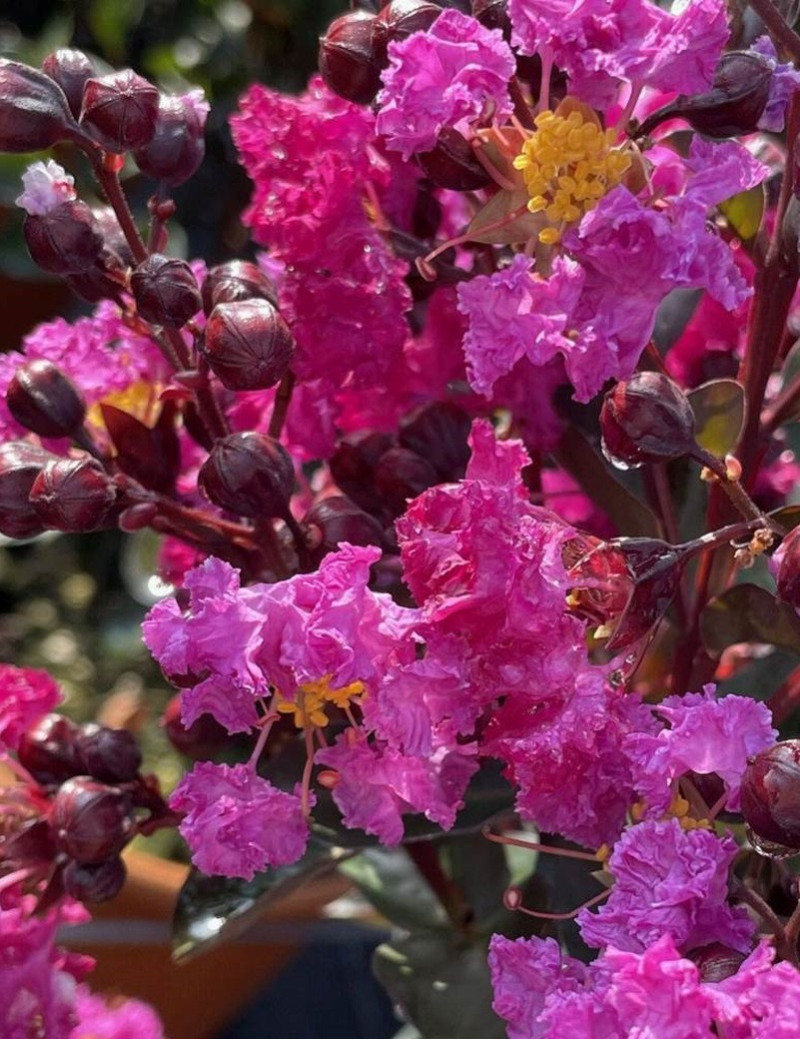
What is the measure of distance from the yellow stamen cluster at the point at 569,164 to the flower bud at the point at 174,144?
0.41 feet

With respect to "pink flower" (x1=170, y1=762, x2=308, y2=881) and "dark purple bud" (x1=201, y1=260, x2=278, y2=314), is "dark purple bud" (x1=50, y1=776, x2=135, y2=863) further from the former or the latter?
"dark purple bud" (x1=201, y1=260, x2=278, y2=314)

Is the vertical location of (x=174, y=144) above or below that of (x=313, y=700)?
above

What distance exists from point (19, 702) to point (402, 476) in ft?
0.66

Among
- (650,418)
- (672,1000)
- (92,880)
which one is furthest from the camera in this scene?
(92,880)

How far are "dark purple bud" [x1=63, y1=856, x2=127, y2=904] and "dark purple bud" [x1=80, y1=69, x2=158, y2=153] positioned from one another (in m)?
0.28

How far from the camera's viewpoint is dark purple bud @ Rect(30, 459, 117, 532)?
497mm

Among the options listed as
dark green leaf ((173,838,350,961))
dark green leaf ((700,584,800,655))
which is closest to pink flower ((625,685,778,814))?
dark green leaf ((700,584,800,655))

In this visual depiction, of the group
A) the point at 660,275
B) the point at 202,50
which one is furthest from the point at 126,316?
the point at 202,50

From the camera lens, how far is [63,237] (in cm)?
49

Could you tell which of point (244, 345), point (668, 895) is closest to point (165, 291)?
point (244, 345)

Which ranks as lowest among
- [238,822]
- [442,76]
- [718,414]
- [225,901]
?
[225,901]

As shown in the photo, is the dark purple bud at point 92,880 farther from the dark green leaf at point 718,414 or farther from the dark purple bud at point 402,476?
the dark green leaf at point 718,414

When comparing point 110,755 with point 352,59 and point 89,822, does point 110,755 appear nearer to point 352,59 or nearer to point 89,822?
point 89,822

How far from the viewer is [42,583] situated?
5.34ft
